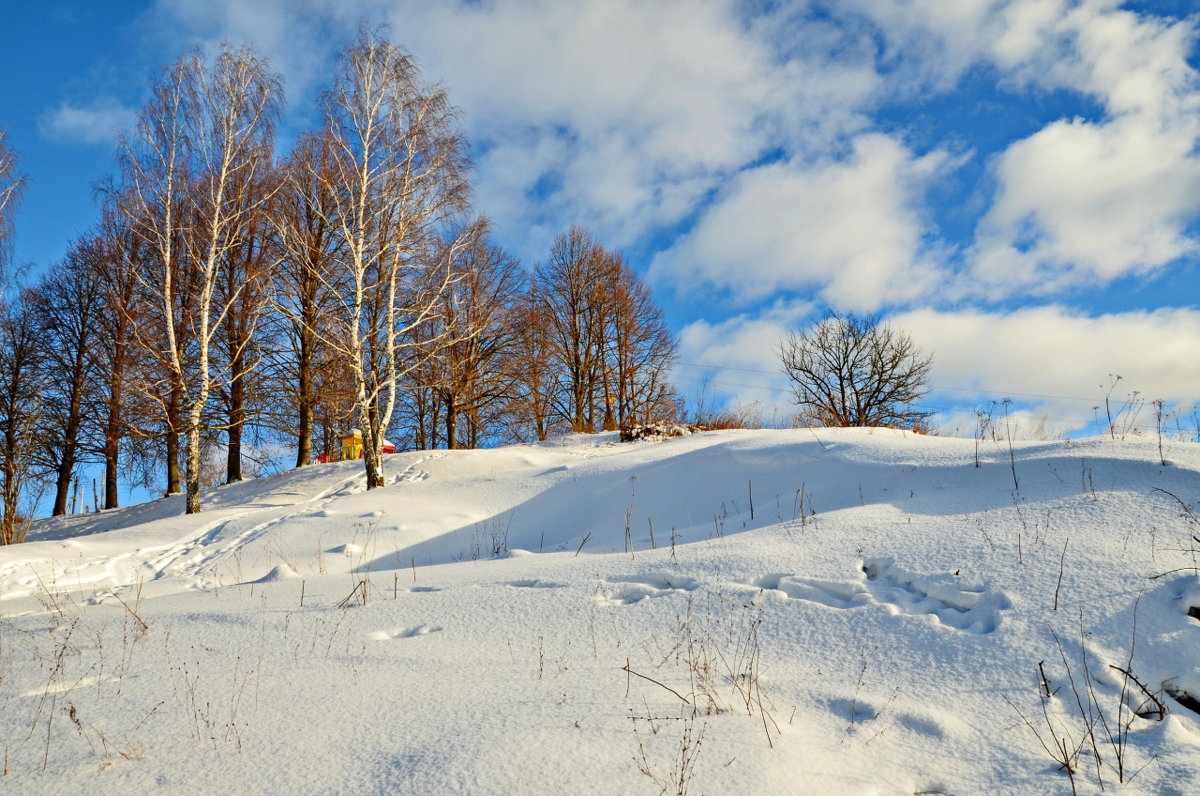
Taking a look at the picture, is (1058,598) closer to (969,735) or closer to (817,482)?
(969,735)

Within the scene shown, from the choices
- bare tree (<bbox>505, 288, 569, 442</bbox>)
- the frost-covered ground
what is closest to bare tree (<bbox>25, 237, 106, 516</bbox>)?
bare tree (<bbox>505, 288, 569, 442</bbox>)

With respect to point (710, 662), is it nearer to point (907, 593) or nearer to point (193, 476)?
point (907, 593)

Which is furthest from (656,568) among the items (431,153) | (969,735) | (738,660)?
(431,153)

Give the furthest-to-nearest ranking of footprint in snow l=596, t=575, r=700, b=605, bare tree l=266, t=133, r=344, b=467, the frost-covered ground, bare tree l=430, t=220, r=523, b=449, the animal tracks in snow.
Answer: bare tree l=430, t=220, r=523, b=449, bare tree l=266, t=133, r=344, b=467, footprint in snow l=596, t=575, r=700, b=605, the animal tracks in snow, the frost-covered ground

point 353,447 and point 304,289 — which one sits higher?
point 304,289

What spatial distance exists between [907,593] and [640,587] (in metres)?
1.58

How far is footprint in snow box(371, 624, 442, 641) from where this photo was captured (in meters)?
3.92

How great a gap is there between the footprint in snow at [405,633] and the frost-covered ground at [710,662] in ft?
0.06

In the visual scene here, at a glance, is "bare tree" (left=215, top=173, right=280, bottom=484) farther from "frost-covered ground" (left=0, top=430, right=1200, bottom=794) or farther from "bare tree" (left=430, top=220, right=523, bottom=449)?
"frost-covered ground" (left=0, top=430, right=1200, bottom=794)

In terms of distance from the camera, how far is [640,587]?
4297 millimetres

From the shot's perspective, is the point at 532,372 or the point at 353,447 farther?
the point at 532,372

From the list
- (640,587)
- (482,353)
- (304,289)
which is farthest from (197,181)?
(640,587)

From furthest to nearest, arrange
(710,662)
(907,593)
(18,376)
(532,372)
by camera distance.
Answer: (532,372) < (18,376) < (907,593) < (710,662)

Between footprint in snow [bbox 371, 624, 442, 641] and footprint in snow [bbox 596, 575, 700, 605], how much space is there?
1035mm
